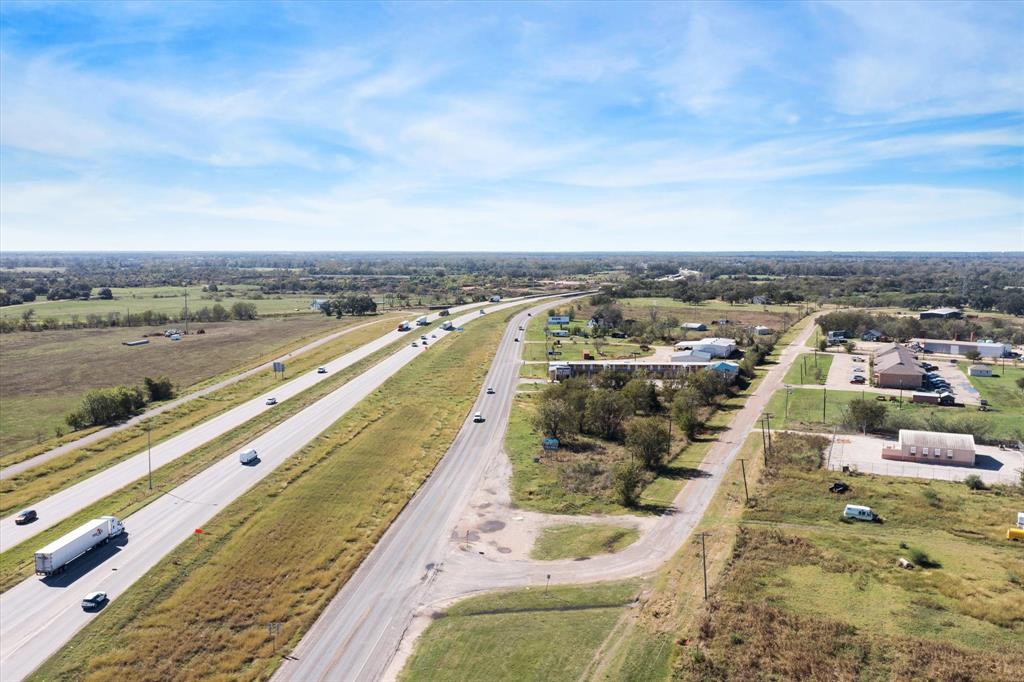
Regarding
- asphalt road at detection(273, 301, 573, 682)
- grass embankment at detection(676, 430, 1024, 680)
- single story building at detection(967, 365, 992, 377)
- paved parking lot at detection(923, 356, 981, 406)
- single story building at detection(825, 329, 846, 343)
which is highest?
single story building at detection(825, 329, 846, 343)

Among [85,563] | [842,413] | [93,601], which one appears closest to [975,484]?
[842,413]

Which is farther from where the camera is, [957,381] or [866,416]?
[957,381]

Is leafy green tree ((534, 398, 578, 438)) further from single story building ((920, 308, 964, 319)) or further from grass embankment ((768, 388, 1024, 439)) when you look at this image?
single story building ((920, 308, 964, 319))

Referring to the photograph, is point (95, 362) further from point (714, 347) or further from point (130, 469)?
point (714, 347)

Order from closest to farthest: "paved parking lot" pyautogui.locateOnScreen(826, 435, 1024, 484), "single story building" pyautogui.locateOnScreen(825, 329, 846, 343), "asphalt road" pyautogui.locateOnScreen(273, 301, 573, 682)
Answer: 1. "asphalt road" pyautogui.locateOnScreen(273, 301, 573, 682)
2. "paved parking lot" pyautogui.locateOnScreen(826, 435, 1024, 484)
3. "single story building" pyautogui.locateOnScreen(825, 329, 846, 343)

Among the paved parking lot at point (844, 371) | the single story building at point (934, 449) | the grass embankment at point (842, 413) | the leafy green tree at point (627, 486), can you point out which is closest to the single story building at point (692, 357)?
the grass embankment at point (842, 413)

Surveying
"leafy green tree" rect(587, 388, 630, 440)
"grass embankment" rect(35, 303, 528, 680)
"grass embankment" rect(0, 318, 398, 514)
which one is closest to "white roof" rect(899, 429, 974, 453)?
"leafy green tree" rect(587, 388, 630, 440)
